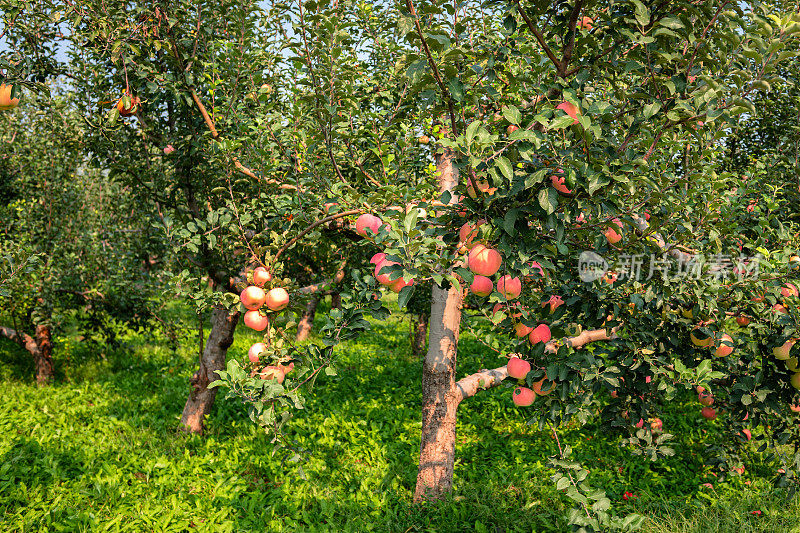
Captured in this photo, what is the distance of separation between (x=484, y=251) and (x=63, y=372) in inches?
279

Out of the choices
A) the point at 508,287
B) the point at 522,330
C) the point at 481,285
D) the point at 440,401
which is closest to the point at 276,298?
the point at 481,285

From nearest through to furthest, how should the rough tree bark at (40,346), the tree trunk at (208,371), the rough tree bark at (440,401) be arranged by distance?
the rough tree bark at (440,401)
the tree trunk at (208,371)
the rough tree bark at (40,346)

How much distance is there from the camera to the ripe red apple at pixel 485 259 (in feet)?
6.95

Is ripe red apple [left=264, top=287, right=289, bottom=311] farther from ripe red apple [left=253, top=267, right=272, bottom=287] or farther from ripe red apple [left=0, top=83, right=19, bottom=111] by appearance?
ripe red apple [left=0, top=83, right=19, bottom=111]

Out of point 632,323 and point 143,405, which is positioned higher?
point 632,323

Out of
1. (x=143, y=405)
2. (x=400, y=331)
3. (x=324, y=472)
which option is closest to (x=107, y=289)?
(x=143, y=405)

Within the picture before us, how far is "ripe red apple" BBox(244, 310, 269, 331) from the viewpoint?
9.06 ft

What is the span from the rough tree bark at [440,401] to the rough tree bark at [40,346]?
531 cm

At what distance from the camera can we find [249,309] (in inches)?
112

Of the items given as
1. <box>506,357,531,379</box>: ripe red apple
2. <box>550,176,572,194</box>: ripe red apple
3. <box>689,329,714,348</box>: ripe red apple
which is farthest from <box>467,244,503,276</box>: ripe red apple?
<box>689,329,714,348</box>: ripe red apple

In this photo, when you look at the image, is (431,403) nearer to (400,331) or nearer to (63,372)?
(63,372)

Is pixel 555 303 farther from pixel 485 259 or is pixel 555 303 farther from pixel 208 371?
pixel 208 371

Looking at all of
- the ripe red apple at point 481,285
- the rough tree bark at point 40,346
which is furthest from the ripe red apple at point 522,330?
the rough tree bark at point 40,346

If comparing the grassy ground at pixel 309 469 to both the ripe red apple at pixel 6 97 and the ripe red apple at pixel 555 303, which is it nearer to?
the ripe red apple at pixel 555 303
